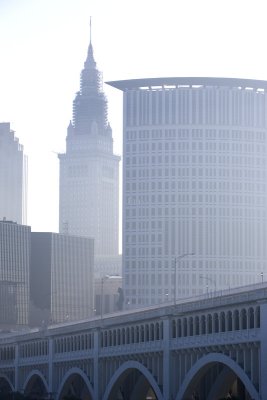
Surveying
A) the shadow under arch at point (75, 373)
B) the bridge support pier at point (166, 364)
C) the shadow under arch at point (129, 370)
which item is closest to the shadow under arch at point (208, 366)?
the bridge support pier at point (166, 364)

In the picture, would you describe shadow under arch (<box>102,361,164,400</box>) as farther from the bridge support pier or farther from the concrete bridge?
the bridge support pier

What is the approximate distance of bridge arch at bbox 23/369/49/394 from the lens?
581 ft

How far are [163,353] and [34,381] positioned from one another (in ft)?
187

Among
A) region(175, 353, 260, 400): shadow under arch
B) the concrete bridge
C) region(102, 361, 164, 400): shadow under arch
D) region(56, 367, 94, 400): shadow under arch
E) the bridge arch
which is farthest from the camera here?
the bridge arch

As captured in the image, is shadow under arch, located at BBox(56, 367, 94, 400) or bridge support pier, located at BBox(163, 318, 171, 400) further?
shadow under arch, located at BBox(56, 367, 94, 400)

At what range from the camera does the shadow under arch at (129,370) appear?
436 ft

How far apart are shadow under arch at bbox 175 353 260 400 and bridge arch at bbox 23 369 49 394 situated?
52404 millimetres

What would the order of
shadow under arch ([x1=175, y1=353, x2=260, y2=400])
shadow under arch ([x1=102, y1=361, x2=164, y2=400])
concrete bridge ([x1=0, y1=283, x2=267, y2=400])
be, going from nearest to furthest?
shadow under arch ([x1=175, y1=353, x2=260, y2=400]) → concrete bridge ([x1=0, y1=283, x2=267, y2=400]) → shadow under arch ([x1=102, y1=361, x2=164, y2=400])

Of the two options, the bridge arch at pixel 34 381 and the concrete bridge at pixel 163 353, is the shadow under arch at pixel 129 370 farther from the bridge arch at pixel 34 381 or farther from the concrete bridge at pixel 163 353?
the bridge arch at pixel 34 381

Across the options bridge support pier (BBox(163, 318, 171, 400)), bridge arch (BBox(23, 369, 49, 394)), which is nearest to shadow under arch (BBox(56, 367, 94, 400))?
bridge arch (BBox(23, 369, 49, 394))

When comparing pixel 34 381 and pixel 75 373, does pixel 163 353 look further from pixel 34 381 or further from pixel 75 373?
pixel 34 381

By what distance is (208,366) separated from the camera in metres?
123

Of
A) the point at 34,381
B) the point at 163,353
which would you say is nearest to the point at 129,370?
the point at 163,353

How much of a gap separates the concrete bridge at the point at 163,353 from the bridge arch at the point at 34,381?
129 millimetres
